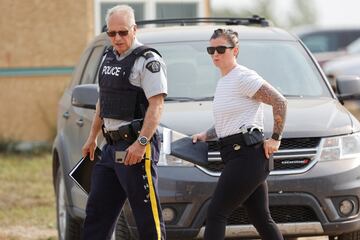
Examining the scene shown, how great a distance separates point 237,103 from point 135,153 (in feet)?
2.49

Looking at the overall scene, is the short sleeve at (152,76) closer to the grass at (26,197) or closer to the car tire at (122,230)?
A: the car tire at (122,230)

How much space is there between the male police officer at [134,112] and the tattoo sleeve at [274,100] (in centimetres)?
62

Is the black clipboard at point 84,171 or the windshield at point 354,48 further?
the windshield at point 354,48

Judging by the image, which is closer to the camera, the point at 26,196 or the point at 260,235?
the point at 260,235

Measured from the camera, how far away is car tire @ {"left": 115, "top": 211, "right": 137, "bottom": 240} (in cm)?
743

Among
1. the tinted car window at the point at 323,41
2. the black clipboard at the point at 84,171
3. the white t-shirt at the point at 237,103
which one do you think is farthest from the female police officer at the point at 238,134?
the tinted car window at the point at 323,41

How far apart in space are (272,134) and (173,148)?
2.21 ft

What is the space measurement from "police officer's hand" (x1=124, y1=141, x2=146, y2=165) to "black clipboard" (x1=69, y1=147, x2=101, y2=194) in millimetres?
750

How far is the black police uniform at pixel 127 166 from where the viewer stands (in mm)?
6559

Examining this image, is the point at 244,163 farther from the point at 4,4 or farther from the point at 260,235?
the point at 4,4

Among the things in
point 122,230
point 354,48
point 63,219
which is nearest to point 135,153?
point 122,230

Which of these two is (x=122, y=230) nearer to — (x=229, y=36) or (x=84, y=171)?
(x=84, y=171)

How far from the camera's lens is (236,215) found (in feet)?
24.3

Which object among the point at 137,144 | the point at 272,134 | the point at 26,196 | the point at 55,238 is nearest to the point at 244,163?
the point at 272,134
